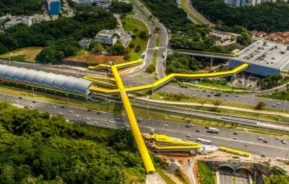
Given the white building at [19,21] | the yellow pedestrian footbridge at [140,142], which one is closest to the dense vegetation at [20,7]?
the white building at [19,21]

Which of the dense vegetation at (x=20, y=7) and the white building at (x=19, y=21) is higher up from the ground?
the dense vegetation at (x=20, y=7)

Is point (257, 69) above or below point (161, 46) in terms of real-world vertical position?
below

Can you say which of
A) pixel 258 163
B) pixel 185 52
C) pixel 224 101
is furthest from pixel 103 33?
pixel 258 163

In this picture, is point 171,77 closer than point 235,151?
No

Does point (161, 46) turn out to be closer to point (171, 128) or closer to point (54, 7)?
point (171, 128)

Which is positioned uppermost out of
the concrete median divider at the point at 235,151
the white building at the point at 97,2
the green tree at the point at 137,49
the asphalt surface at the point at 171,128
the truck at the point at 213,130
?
the white building at the point at 97,2

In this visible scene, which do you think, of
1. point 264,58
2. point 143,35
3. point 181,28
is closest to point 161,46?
point 143,35

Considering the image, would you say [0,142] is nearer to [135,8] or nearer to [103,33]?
[103,33]

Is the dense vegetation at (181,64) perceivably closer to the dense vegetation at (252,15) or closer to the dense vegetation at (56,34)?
the dense vegetation at (56,34)
